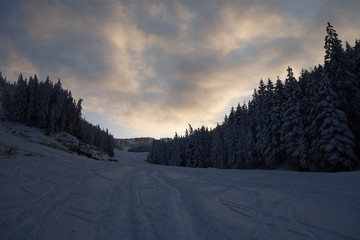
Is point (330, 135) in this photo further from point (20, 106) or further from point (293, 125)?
point (20, 106)

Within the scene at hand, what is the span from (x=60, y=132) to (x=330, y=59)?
7268cm

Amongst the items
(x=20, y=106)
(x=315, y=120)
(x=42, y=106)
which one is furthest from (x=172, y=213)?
(x=20, y=106)

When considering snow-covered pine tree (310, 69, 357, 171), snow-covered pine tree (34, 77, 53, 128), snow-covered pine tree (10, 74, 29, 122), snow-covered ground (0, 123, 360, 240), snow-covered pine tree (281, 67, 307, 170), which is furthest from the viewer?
snow-covered pine tree (34, 77, 53, 128)

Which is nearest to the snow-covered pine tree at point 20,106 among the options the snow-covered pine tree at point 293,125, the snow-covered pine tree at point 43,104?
the snow-covered pine tree at point 43,104

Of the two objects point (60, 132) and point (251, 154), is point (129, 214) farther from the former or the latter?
point (60, 132)

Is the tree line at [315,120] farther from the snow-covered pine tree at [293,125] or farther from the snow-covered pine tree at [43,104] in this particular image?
the snow-covered pine tree at [43,104]

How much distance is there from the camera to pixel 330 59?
24719 mm

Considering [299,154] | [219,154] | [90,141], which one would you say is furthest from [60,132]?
[299,154]

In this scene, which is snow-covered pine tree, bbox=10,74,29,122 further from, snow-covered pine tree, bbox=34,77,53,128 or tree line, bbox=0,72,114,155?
snow-covered pine tree, bbox=34,77,53,128

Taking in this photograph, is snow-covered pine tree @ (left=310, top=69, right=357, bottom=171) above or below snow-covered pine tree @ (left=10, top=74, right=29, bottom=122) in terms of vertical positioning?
below

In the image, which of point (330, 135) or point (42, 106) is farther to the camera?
point (42, 106)

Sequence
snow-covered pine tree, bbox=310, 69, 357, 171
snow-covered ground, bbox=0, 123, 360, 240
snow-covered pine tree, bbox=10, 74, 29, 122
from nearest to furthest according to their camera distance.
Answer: snow-covered ground, bbox=0, 123, 360, 240
snow-covered pine tree, bbox=310, 69, 357, 171
snow-covered pine tree, bbox=10, 74, 29, 122

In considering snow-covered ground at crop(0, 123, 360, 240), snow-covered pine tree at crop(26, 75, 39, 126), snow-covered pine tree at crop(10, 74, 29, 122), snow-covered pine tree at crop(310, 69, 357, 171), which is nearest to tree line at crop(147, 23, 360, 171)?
snow-covered pine tree at crop(310, 69, 357, 171)

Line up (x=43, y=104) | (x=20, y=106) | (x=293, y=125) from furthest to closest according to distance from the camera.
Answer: (x=43, y=104) < (x=20, y=106) < (x=293, y=125)
